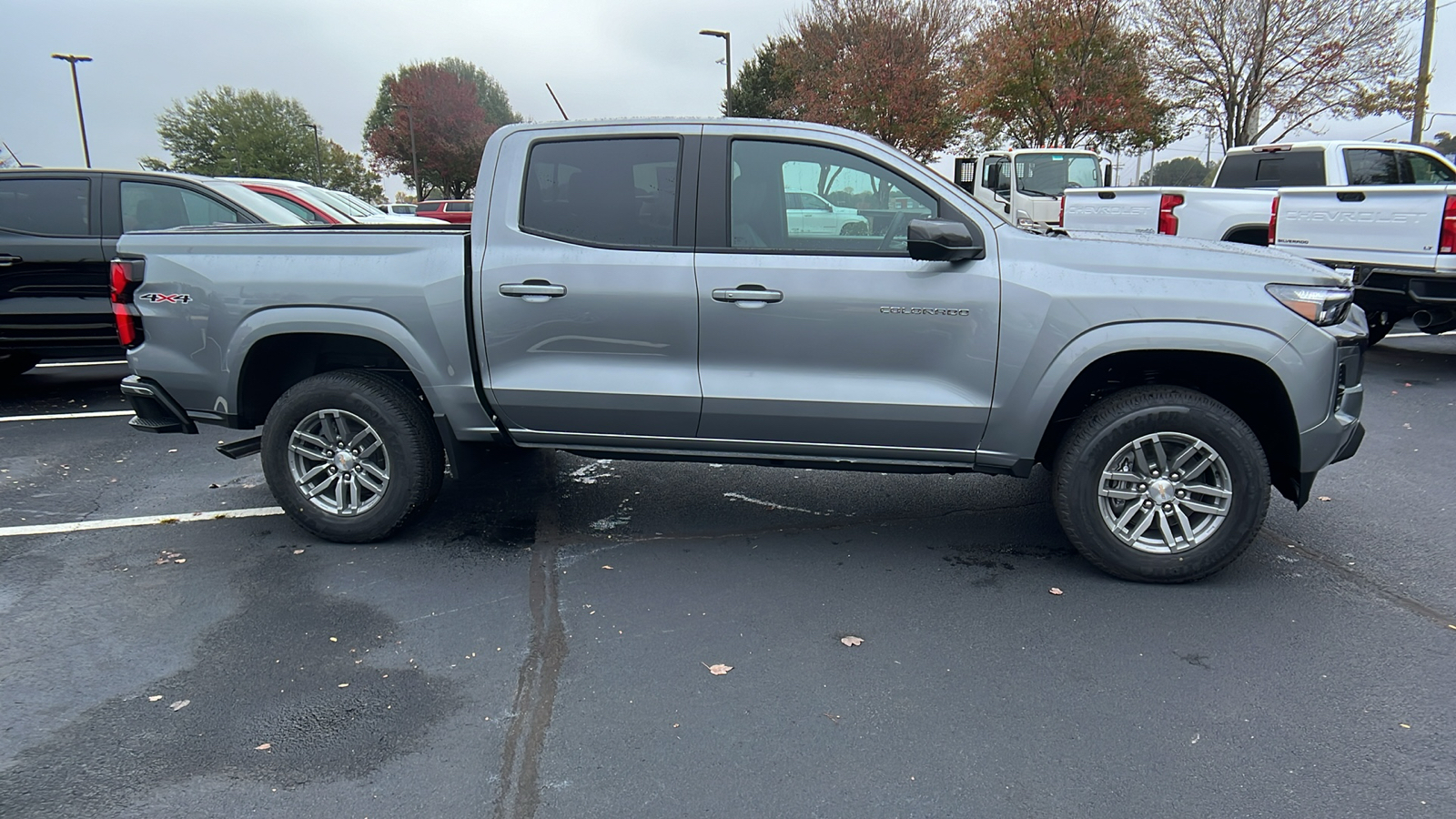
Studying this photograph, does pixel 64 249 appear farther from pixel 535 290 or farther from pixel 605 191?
pixel 605 191

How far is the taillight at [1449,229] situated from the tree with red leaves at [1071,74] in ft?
63.3

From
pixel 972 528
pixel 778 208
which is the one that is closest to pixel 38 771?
pixel 778 208

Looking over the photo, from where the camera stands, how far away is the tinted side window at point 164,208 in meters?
7.48

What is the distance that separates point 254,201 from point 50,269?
5.24ft

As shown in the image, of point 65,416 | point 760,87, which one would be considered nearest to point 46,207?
point 65,416

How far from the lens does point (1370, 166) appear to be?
10484 millimetres

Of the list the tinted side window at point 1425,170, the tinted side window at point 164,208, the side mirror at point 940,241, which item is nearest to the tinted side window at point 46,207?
the tinted side window at point 164,208

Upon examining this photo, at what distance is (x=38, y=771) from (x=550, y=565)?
1.99 metres

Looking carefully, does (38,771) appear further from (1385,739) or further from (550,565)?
(1385,739)

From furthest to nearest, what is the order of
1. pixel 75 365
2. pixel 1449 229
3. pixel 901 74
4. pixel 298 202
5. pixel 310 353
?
pixel 901 74
pixel 298 202
pixel 75 365
pixel 1449 229
pixel 310 353

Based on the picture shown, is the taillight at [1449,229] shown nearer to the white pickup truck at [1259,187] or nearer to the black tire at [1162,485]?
the white pickup truck at [1259,187]

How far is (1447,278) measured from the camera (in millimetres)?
7648

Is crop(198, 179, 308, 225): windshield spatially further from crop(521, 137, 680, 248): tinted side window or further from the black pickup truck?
crop(521, 137, 680, 248): tinted side window

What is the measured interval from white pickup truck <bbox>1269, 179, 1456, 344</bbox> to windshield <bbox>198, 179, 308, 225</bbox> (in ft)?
28.4
